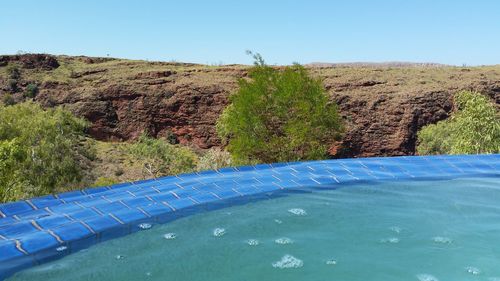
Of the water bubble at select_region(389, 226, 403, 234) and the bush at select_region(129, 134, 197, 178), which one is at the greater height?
the water bubble at select_region(389, 226, 403, 234)

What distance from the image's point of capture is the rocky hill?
3153 centimetres

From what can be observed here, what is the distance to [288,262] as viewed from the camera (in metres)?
5.48

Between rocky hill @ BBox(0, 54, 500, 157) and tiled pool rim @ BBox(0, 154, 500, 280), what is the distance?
20191mm

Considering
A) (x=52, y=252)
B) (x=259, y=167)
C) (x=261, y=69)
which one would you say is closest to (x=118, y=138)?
(x=261, y=69)

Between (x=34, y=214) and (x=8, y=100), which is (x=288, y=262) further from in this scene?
(x=8, y=100)

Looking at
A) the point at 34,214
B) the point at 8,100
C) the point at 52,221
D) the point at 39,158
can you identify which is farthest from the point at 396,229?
the point at 8,100

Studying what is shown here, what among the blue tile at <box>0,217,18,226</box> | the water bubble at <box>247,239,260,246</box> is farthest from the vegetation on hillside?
the water bubble at <box>247,239,260,246</box>

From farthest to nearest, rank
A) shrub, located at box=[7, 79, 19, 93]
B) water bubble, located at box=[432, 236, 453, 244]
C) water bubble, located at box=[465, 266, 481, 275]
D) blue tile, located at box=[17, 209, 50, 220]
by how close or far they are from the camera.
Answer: shrub, located at box=[7, 79, 19, 93]
water bubble, located at box=[432, 236, 453, 244]
blue tile, located at box=[17, 209, 50, 220]
water bubble, located at box=[465, 266, 481, 275]

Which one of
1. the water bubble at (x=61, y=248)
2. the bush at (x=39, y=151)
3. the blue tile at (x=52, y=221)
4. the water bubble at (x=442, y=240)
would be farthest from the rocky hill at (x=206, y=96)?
the water bubble at (x=61, y=248)

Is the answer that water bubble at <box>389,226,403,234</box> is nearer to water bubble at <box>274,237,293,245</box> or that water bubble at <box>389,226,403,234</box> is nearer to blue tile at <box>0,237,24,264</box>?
water bubble at <box>274,237,293,245</box>

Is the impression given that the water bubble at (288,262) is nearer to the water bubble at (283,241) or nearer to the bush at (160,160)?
the water bubble at (283,241)

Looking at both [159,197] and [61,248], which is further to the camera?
[159,197]

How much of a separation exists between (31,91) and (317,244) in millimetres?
36165

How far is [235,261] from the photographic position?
5.55 m
